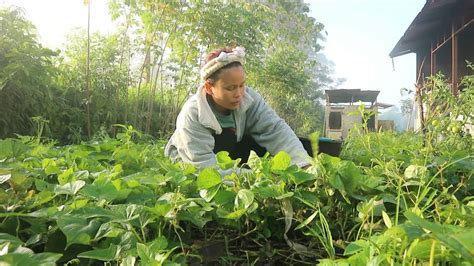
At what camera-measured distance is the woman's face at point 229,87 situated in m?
1.92

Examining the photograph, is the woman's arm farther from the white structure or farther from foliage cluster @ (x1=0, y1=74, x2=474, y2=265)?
the white structure

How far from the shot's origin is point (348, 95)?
15.7m

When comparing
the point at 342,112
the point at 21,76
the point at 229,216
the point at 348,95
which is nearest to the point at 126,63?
the point at 21,76

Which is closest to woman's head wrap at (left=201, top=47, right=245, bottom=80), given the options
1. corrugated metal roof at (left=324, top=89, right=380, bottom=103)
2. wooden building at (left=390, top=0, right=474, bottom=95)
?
wooden building at (left=390, top=0, right=474, bottom=95)

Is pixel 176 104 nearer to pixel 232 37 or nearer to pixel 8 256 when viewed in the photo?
pixel 232 37

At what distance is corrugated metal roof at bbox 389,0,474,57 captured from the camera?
7141 millimetres

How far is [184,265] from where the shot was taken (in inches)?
28.7

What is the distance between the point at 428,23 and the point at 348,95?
7.04 metres

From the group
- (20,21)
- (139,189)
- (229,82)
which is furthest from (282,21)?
(139,189)

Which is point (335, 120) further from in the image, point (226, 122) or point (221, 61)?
point (221, 61)

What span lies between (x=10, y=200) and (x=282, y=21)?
7.44 metres

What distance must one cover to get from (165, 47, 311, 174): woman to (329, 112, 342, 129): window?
11.2 m

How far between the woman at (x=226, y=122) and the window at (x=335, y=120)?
11.2m

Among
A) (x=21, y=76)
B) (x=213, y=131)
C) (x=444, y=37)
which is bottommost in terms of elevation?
(x=213, y=131)
